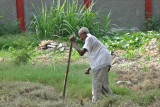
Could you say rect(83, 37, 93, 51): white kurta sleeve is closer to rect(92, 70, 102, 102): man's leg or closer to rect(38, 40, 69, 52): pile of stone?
rect(92, 70, 102, 102): man's leg

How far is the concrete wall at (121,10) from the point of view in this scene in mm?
12804

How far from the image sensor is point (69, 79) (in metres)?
6.17

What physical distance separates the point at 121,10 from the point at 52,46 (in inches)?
192

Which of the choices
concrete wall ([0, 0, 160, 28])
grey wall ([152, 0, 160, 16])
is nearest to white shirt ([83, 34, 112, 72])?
concrete wall ([0, 0, 160, 28])

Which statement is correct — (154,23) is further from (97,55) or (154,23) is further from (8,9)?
(97,55)

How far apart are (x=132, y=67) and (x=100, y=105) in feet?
11.8

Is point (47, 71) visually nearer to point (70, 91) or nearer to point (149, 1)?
point (70, 91)

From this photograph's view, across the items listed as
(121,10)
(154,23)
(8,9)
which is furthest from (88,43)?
(154,23)

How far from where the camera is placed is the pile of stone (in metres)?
9.92

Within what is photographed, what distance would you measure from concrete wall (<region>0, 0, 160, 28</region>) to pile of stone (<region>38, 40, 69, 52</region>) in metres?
2.89

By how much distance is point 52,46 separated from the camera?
1005 cm

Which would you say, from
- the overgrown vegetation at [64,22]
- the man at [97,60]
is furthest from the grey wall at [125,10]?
the man at [97,60]

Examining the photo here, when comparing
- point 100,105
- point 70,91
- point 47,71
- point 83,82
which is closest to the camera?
point 100,105

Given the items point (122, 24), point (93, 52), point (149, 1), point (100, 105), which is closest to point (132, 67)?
point (93, 52)
